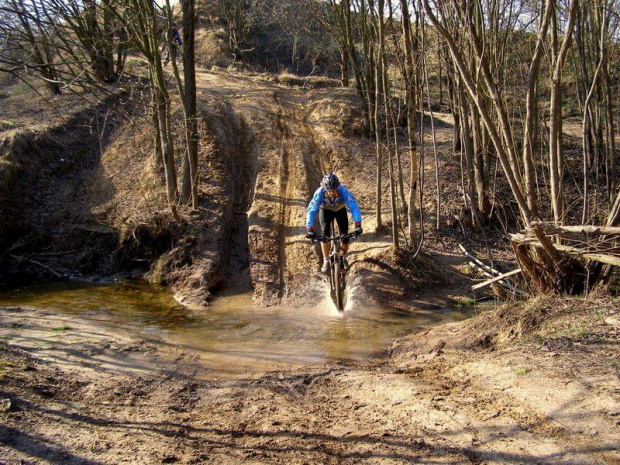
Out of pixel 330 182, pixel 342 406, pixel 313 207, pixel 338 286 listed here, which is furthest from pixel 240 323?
pixel 342 406

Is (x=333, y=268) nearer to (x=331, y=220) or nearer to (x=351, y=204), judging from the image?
(x=331, y=220)

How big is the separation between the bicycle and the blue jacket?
546 mm

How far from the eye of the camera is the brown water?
7.01m

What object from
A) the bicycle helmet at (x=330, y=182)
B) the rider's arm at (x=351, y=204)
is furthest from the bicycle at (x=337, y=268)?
the bicycle helmet at (x=330, y=182)

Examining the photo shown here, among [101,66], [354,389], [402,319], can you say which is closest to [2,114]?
[101,66]

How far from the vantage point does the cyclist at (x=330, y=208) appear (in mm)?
9445

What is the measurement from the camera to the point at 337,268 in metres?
9.26

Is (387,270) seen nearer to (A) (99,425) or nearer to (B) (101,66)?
(A) (99,425)

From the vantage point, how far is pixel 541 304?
626cm

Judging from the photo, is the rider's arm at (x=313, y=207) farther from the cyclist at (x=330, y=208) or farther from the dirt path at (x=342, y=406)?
the dirt path at (x=342, y=406)

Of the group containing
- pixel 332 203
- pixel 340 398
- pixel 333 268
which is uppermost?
pixel 332 203

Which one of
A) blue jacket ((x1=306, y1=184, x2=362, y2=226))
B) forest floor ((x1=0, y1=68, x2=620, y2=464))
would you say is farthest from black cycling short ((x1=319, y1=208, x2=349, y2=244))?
forest floor ((x1=0, y1=68, x2=620, y2=464))

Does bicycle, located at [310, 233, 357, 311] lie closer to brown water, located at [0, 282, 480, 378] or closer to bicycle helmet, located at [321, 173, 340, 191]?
brown water, located at [0, 282, 480, 378]

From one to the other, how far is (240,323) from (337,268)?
7.00 feet
